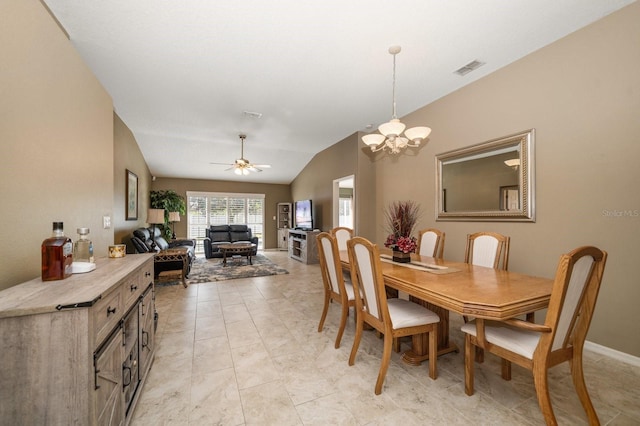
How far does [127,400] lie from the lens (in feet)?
4.83

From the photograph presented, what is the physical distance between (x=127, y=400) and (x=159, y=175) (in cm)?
836

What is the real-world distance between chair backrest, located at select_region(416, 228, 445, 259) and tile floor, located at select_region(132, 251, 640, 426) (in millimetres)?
841

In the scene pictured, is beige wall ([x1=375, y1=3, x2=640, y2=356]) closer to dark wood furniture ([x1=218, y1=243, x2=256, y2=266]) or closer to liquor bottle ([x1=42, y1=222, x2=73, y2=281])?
liquor bottle ([x1=42, y1=222, x2=73, y2=281])

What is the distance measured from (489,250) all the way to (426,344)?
1.12 m

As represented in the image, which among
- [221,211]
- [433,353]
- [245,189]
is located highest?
[245,189]

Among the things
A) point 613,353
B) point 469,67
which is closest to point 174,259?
point 469,67

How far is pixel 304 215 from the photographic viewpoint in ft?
24.9

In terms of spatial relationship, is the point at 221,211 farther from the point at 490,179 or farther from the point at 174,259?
the point at 490,179

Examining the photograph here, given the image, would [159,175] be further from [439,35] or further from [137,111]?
[439,35]

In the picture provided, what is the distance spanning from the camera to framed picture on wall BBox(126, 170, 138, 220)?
4.87 meters

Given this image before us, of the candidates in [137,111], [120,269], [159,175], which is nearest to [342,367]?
[120,269]

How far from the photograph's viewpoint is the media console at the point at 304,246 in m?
6.66

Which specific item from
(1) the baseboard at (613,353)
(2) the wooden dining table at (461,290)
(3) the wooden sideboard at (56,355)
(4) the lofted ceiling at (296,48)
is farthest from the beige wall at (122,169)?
(1) the baseboard at (613,353)

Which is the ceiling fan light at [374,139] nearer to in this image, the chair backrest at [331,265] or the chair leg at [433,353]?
the chair backrest at [331,265]
